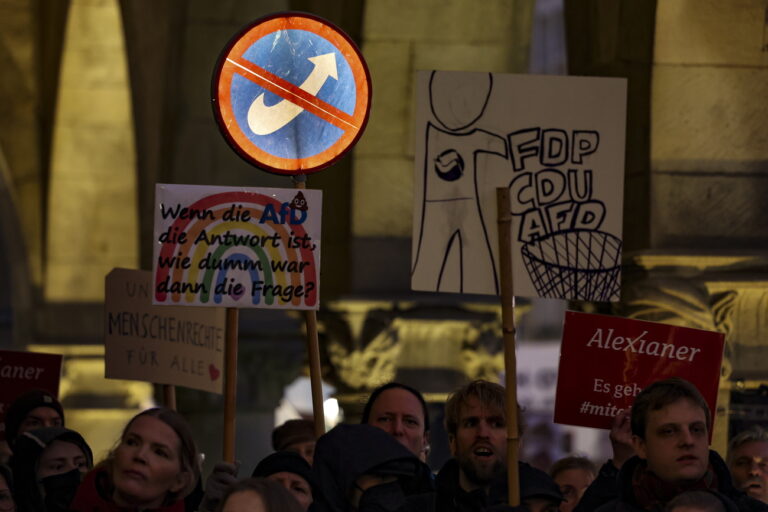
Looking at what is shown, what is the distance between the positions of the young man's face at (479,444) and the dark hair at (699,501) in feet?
2.54

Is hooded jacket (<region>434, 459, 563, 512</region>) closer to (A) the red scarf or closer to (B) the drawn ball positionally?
(A) the red scarf

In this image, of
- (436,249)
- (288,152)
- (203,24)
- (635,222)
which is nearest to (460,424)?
(436,249)

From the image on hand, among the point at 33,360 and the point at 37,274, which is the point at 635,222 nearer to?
the point at 33,360

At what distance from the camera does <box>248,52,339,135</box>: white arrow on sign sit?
700 centimetres

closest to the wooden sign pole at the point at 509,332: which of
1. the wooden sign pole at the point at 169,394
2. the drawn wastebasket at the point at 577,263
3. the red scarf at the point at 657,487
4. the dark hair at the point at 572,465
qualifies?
the drawn wastebasket at the point at 577,263

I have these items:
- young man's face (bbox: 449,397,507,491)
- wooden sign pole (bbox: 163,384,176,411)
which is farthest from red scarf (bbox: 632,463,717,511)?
wooden sign pole (bbox: 163,384,176,411)

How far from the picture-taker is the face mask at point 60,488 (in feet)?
21.6

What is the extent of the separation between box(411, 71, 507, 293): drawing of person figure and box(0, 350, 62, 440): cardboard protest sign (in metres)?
3.39

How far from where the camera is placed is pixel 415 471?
17.3 ft

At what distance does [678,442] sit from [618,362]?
1.38 meters

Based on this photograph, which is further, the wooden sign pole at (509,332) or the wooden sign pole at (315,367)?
the wooden sign pole at (315,367)

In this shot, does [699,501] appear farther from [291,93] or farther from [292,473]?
[291,93]

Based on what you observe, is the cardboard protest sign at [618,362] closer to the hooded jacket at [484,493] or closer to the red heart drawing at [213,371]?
the hooded jacket at [484,493]

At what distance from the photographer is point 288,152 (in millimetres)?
7008
